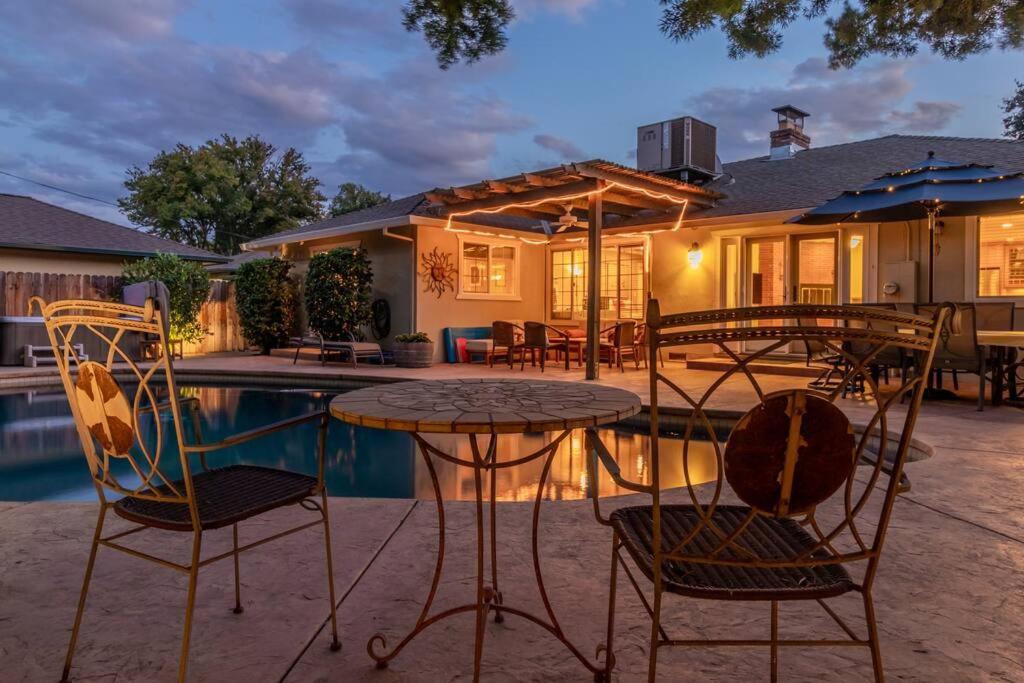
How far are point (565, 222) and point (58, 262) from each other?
10749mm

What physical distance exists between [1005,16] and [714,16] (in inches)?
57.1

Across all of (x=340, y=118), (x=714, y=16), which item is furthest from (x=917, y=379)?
(x=340, y=118)

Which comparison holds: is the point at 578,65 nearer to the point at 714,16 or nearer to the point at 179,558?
the point at 714,16

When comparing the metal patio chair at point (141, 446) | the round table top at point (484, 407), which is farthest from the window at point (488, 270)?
the metal patio chair at point (141, 446)

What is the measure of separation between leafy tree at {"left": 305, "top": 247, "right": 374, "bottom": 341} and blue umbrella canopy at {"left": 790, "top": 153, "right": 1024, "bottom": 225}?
736cm

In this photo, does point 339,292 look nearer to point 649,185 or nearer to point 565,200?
point 565,200

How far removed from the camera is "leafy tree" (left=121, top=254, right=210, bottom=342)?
11758 mm

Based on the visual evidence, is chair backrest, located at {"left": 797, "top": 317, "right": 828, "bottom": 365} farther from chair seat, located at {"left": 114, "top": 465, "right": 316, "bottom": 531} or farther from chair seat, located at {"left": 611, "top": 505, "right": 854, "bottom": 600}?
chair seat, located at {"left": 114, "top": 465, "right": 316, "bottom": 531}

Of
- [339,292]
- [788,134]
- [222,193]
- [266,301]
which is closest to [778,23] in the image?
[339,292]

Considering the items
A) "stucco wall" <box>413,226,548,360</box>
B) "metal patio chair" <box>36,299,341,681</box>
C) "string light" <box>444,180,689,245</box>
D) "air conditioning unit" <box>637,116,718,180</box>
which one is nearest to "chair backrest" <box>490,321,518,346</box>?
"stucco wall" <box>413,226,548,360</box>

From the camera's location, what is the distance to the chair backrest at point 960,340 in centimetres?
550

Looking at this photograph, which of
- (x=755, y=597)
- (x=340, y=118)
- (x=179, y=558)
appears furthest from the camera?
(x=340, y=118)

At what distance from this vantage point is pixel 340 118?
76.2 ft

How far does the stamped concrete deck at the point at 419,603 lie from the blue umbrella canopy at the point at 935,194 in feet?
13.1
